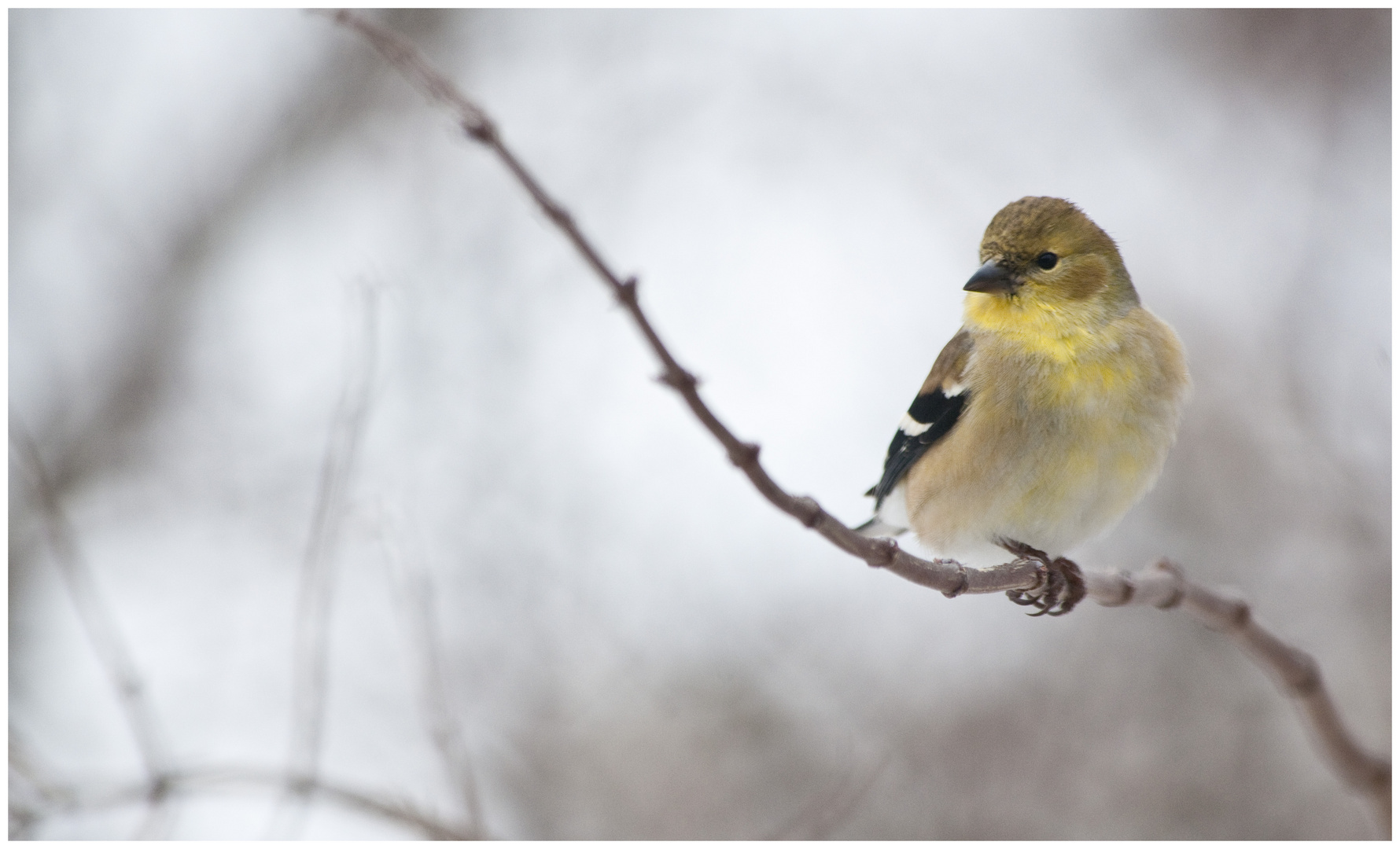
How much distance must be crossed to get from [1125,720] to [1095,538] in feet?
9.14

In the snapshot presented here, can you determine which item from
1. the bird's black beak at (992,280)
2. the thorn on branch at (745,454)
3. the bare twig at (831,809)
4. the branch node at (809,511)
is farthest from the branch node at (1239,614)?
the thorn on branch at (745,454)

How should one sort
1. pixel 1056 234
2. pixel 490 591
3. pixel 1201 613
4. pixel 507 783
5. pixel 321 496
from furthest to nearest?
pixel 490 591
pixel 507 783
pixel 321 496
pixel 1201 613
pixel 1056 234

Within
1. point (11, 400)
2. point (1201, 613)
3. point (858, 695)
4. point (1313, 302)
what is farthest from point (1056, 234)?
point (858, 695)

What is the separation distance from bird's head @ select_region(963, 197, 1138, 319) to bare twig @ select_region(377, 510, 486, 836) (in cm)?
131

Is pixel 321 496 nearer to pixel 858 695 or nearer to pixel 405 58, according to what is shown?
pixel 405 58

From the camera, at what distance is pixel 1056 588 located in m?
2.12

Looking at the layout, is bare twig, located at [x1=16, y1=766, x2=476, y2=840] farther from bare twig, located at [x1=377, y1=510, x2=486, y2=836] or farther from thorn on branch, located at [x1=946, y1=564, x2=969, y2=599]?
thorn on branch, located at [x1=946, y1=564, x2=969, y2=599]

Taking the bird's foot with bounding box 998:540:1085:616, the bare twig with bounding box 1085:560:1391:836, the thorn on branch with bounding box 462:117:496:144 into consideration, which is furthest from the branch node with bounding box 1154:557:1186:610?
the thorn on branch with bounding box 462:117:496:144

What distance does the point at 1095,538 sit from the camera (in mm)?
2443

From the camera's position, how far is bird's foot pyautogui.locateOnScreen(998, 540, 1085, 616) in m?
2.10

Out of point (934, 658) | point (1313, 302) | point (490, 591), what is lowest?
point (934, 658)

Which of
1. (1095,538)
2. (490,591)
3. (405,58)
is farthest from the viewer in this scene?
(490,591)

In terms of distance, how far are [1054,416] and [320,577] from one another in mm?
1638

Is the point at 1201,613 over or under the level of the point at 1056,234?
under
